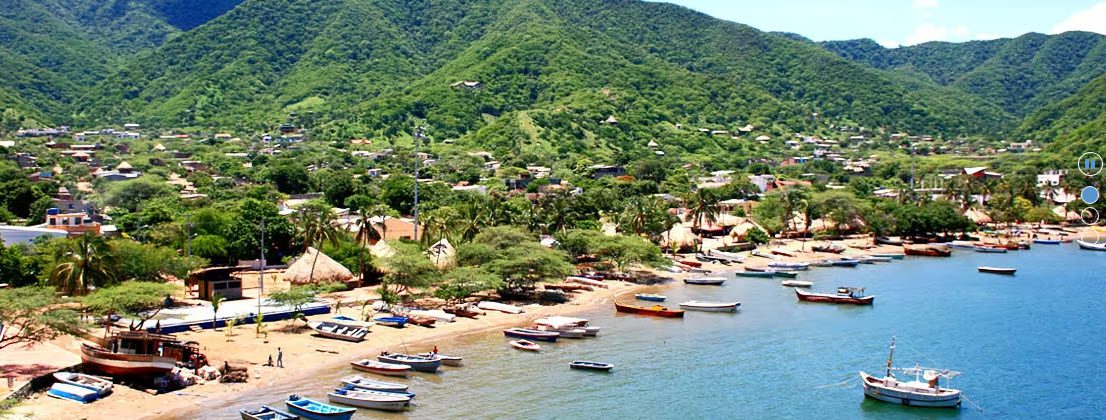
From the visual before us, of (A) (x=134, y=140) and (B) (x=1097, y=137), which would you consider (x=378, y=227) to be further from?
(B) (x=1097, y=137)

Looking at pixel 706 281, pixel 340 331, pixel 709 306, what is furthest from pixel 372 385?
pixel 706 281

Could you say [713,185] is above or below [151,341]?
above

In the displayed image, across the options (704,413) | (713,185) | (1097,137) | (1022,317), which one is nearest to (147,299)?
(704,413)

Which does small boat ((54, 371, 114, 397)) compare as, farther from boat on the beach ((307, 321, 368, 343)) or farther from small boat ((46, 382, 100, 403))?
boat on the beach ((307, 321, 368, 343))

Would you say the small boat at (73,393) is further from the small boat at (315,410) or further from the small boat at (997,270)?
the small boat at (997,270)

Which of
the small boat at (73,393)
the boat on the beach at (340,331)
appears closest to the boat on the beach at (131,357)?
the small boat at (73,393)
